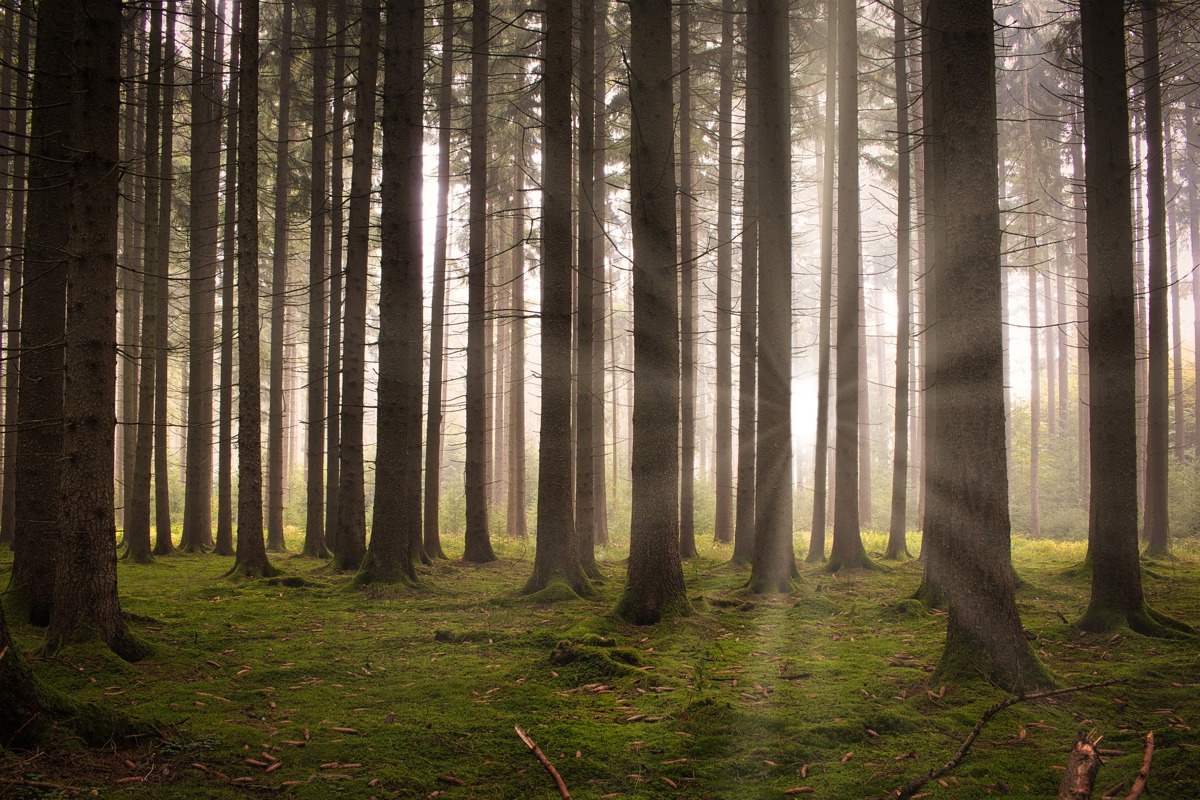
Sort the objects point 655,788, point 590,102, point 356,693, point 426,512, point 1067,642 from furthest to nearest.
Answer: point 426,512 → point 590,102 → point 1067,642 → point 356,693 → point 655,788

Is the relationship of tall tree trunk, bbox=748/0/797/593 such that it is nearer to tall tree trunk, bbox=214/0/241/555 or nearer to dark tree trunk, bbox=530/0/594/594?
dark tree trunk, bbox=530/0/594/594

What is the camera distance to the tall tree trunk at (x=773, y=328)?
10.1m

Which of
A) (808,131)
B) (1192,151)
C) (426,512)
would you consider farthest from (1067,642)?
(1192,151)

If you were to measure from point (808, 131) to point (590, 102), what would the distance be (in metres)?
8.48

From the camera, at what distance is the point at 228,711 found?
16.4 ft

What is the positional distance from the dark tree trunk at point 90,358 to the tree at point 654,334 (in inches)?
193

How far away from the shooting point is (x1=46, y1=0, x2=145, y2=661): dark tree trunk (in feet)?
18.3

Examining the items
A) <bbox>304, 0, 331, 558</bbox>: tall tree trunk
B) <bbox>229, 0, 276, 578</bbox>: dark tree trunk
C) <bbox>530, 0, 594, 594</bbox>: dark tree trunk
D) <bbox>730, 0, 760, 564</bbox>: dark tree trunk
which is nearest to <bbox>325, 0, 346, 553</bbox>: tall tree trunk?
<bbox>304, 0, 331, 558</bbox>: tall tree trunk

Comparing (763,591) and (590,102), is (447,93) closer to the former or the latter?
(590,102)

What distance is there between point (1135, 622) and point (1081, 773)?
5.33 m

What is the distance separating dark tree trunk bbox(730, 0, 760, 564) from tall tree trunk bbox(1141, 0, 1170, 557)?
6843mm

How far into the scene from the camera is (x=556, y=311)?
929 centimetres

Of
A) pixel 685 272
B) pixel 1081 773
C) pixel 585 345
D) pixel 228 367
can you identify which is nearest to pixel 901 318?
pixel 685 272

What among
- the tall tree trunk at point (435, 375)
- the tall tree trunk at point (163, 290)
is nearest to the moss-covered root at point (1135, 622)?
the tall tree trunk at point (435, 375)
